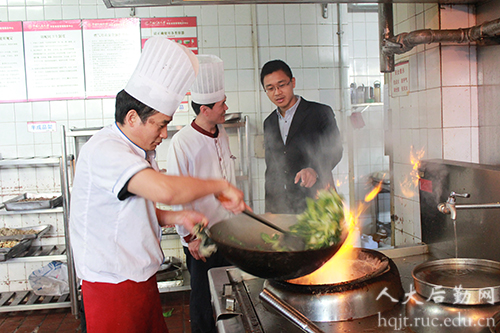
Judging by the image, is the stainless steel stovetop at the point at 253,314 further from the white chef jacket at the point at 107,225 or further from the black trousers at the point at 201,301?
the black trousers at the point at 201,301

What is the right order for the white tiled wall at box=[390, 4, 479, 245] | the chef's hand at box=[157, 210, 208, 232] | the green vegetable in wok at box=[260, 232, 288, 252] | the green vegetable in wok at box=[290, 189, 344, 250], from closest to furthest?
1. the green vegetable in wok at box=[290, 189, 344, 250]
2. the green vegetable in wok at box=[260, 232, 288, 252]
3. the chef's hand at box=[157, 210, 208, 232]
4. the white tiled wall at box=[390, 4, 479, 245]

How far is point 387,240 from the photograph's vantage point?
4840 mm

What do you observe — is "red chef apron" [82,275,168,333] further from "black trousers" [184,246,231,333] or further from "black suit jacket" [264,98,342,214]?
"black suit jacket" [264,98,342,214]

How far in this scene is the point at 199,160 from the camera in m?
2.58

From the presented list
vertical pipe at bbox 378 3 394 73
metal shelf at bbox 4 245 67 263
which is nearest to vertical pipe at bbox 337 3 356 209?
vertical pipe at bbox 378 3 394 73

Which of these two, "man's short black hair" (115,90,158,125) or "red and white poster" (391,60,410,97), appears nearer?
"man's short black hair" (115,90,158,125)

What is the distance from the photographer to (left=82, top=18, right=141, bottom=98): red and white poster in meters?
3.93

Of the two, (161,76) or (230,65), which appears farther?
(230,65)

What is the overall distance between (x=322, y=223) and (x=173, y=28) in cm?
320

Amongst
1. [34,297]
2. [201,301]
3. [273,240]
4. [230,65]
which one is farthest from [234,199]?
[34,297]

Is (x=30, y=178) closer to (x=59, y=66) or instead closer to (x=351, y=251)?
(x=59, y=66)

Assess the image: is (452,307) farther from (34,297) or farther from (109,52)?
(34,297)

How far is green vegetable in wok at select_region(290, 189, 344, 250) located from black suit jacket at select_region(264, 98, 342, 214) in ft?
4.42

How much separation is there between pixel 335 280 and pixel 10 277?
3.86 meters
